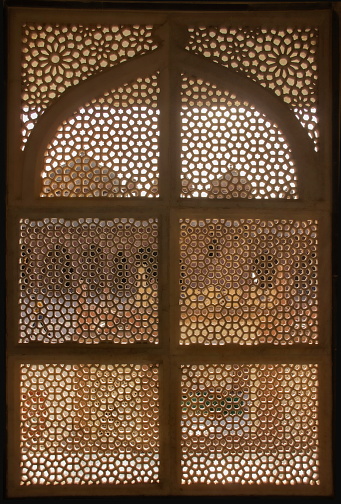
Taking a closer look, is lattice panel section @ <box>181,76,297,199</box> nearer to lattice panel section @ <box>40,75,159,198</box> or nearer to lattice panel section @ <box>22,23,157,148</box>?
lattice panel section @ <box>40,75,159,198</box>

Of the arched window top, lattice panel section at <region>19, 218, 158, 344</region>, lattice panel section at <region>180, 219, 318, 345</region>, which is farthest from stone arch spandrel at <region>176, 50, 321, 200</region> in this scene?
lattice panel section at <region>19, 218, 158, 344</region>

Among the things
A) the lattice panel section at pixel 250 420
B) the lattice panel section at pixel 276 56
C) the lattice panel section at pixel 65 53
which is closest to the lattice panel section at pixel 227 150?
the lattice panel section at pixel 276 56

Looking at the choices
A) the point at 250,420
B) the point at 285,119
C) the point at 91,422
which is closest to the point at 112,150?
the point at 285,119

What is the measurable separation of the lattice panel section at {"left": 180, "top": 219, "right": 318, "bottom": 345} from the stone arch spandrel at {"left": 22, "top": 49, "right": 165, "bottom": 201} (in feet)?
2.56

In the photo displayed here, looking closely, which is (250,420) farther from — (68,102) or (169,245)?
(68,102)

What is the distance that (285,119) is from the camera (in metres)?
2.14

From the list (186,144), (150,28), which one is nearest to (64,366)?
(186,144)

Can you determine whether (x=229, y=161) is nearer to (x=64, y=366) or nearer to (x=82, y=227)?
(x=82, y=227)

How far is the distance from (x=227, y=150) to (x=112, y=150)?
1.91 ft

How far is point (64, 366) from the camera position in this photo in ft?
7.06

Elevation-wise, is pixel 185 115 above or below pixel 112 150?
above

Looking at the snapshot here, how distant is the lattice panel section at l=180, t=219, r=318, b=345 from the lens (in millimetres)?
2139

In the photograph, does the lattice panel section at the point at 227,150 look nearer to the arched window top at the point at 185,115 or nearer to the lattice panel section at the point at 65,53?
the arched window top at the point at 185,115

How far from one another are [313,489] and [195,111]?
2024mm
